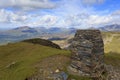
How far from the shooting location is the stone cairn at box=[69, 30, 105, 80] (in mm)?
64500

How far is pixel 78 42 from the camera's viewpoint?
219 ft

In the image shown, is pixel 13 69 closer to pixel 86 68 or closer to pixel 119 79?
pixel 86 68

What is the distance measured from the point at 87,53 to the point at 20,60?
2732 cm

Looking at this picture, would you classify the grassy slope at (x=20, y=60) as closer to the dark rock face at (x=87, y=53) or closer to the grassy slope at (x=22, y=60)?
the grassy slope at (x=22, y=60)

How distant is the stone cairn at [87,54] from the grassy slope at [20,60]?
13.7 m

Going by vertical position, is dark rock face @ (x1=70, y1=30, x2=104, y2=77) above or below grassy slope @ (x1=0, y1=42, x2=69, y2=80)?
above

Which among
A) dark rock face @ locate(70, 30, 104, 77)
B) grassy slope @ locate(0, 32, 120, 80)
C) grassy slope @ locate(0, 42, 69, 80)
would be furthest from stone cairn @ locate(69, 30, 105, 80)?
grassy slope @ locate(0, 42, 69, 80)

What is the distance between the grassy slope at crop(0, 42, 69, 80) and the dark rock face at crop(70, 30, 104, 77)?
Answer: 13.8 meters

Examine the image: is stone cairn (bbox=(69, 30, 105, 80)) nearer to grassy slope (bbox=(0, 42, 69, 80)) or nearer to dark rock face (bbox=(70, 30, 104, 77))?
dark rock face (bbox=(70, 30, 104, 77))

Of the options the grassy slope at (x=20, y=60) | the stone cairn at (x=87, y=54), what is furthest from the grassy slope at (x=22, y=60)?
the stone cairn at (x=87, y=54)

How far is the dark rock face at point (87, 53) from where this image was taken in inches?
2539

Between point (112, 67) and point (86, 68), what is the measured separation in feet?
60.0

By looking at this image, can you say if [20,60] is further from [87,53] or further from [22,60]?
[87,53]

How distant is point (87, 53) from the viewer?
64.7 metres
